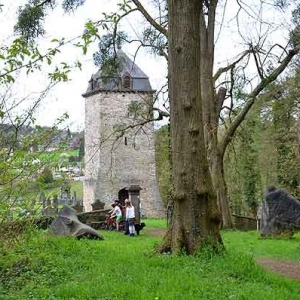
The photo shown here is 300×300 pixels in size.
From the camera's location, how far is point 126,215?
21.0 meters

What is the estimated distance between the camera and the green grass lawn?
636cm

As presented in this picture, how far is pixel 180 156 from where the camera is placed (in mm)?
9750

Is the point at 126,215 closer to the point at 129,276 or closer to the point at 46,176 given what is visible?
the point at 129,276

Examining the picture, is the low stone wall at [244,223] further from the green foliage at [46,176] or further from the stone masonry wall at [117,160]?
the green foliage at [46,176]

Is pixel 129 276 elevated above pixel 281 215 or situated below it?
below

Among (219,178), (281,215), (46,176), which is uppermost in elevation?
(219,178)

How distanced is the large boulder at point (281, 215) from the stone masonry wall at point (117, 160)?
80.6 feet

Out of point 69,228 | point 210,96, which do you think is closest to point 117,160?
point 210,96

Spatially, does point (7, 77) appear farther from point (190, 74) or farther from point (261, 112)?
point (261, 112)

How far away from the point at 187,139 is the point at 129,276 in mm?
3192

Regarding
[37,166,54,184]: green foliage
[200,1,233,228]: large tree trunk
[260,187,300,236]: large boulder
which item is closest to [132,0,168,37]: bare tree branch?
[200,1,233,228]: large tree trunk

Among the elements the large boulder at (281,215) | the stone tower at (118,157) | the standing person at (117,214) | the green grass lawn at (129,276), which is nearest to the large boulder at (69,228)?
the large boulder at (281,215)

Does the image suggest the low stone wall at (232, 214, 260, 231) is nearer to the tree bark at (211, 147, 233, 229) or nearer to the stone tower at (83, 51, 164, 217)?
the tree bark at (211, 147, 233, 229)

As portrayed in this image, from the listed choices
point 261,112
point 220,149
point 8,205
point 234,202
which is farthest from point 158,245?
point 234,202
